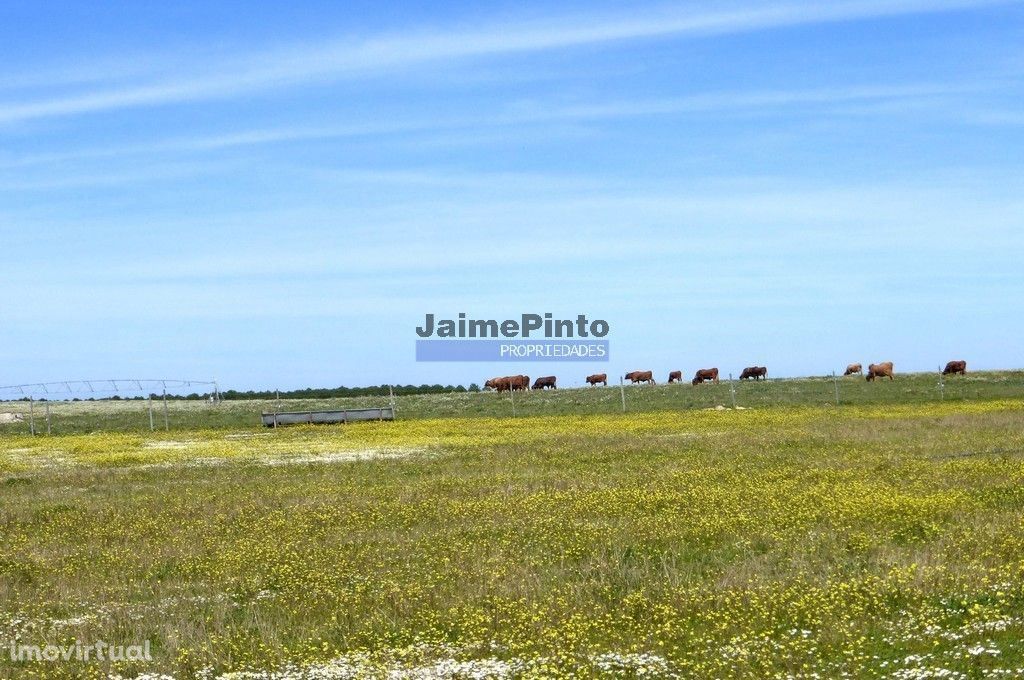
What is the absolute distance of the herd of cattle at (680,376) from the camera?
89500 mm

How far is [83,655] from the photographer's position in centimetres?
1359

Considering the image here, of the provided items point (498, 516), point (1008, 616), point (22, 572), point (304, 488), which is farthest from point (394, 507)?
point (1008, 616)

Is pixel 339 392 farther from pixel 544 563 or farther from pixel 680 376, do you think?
pixel 544 563

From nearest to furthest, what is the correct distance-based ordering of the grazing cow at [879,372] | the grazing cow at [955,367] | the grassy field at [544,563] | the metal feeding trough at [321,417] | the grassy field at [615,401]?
the grassy field at [544,563] < the metal feeding trough at [321,417] < the grassy field at [615,401] < the grazing cow at [879,372] < the grazing cow at [955,367]

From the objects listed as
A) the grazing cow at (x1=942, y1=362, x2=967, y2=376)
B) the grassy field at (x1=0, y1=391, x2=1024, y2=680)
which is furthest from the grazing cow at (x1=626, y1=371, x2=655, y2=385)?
the grassy field at (x1=0, y1=391, x2=1024, y2=680)

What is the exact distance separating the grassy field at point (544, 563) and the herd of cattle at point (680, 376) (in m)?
54.1

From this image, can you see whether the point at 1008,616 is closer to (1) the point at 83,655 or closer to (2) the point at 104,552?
(1) the point at 83,655

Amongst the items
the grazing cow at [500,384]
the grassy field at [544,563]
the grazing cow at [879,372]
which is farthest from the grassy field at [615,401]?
the grassy field at [544,563]

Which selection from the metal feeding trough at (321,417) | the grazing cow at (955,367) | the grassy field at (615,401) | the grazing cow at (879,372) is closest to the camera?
the metal feeding trough at (321,417)

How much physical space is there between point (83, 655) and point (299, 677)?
3.27 metres

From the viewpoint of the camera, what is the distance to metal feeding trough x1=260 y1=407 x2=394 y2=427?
195 ft

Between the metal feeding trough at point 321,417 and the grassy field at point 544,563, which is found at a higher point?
the metal feeding trough at point 321,417

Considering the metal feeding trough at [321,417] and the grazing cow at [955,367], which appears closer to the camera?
the metal feeding trough at [321,417]

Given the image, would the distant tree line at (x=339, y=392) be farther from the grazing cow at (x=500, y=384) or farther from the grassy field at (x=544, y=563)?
the grassy field at (x=544, y=563)
